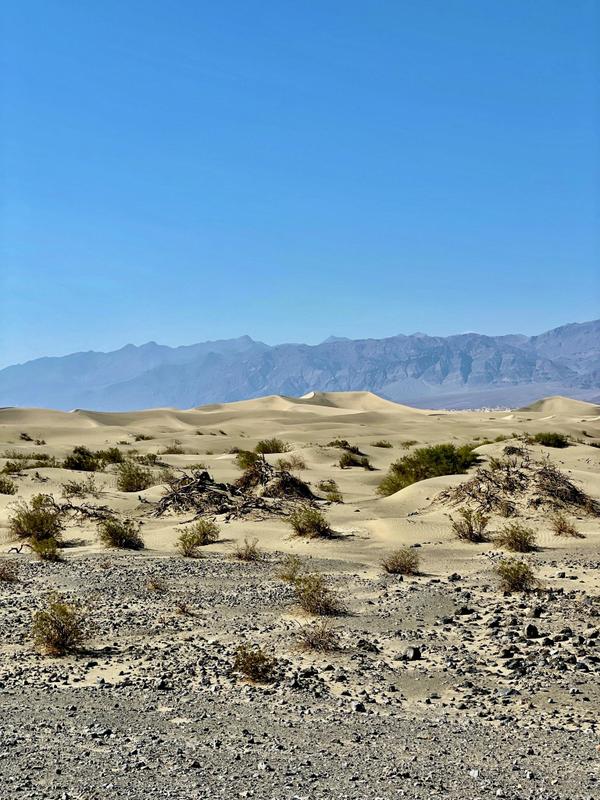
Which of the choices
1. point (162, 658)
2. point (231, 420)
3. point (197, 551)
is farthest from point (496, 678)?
point (231, 420)

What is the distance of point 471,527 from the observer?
16609 mm

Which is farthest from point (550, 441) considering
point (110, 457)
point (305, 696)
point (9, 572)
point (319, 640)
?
point (305, 696)

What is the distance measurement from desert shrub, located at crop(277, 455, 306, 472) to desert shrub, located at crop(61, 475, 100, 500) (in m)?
6.88

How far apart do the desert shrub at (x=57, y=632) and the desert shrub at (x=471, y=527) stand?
9.26m

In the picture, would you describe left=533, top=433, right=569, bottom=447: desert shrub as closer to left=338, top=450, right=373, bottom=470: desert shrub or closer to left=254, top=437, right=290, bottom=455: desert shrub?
left=338, top=450, right=373, bottom=470: desert shrub

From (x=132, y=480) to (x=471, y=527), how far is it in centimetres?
1092

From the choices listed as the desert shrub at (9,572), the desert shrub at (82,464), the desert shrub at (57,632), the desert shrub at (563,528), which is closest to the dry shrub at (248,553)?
the desert shrub at (9,572)

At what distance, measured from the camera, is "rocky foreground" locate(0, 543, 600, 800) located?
5.68 meters

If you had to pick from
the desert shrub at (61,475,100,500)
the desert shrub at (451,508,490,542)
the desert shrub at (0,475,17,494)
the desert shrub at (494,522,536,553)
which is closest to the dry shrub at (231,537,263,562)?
the desert shrub at (451,508,490,542)

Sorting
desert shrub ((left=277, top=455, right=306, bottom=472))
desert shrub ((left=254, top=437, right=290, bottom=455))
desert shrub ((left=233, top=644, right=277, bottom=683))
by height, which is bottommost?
desert shrub ((left=233, top=644, right=277, bottom=683))

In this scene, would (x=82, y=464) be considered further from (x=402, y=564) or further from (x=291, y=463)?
(x=402, y=564)

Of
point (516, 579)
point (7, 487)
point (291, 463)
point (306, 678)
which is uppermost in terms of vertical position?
point (7, 487)

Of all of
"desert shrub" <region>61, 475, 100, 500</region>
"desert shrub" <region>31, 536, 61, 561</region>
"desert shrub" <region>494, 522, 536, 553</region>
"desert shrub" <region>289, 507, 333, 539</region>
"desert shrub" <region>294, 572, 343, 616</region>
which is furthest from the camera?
"desert shrub" <region>61, 475, 100, 500</region>

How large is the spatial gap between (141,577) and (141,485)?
1107 centimetres
